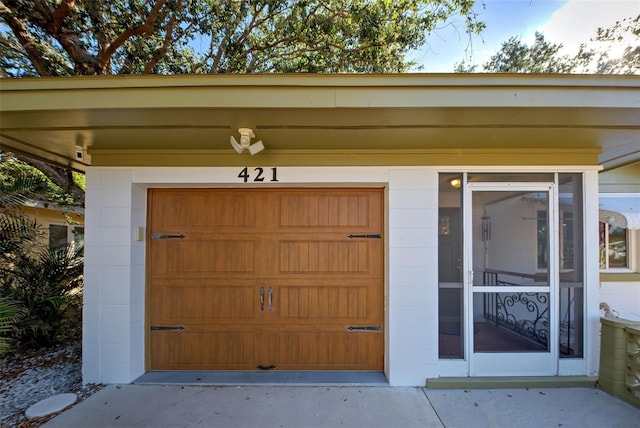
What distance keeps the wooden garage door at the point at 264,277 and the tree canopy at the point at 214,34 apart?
138 inches

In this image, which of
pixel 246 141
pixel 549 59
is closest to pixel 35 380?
pixel 246 141

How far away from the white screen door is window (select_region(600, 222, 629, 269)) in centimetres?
195

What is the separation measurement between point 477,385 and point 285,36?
628 cm

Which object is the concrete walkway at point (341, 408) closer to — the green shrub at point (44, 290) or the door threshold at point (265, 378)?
the door threshold at point (265, 378)

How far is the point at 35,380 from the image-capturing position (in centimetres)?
324

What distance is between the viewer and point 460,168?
313 cm

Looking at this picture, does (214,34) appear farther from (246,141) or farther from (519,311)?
(519,311)

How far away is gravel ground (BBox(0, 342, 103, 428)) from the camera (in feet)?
8.83

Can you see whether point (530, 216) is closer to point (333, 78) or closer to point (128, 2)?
point (333, 78)

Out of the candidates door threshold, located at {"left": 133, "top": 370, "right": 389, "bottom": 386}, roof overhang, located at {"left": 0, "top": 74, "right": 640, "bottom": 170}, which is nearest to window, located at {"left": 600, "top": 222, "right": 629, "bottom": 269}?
roof overhang, located at {"left": 0, "top": 74, "right": 640, "bottom": 170}

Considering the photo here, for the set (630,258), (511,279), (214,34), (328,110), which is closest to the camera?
(328,110)

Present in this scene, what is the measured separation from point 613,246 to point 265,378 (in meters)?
4.90

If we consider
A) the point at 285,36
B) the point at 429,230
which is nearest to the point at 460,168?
the point at 429,230

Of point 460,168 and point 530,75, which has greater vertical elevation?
point 530,75
